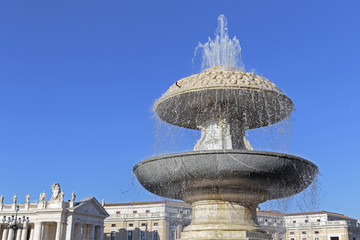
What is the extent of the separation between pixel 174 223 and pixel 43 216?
21353 millimetres

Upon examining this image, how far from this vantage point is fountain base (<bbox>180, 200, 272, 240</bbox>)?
29.1 ft

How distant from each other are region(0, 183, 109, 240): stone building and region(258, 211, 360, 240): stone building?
34.2 m

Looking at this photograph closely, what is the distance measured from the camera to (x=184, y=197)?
973cm

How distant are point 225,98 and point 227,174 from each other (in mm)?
2220

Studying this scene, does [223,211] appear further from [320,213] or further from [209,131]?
[320,213]

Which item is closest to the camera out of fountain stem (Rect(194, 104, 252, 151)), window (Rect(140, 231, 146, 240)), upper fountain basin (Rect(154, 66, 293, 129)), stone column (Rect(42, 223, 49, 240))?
upper fountain basin (Rect(154, 66, 293, 129))

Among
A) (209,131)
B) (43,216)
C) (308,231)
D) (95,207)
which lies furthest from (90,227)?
(209,131)

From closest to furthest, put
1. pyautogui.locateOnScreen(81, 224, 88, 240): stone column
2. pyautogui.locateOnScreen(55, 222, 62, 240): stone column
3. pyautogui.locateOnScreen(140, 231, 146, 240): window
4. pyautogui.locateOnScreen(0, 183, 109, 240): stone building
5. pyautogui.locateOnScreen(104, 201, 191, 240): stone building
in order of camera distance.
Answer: pyautogui.locateOnScreen(55, 222, 62, 240): stone column
pyautogui.locateOnScreen(0, 183, 109, 240): stone building
pyautogui.locateOnScreen(81, 224, 88, 240): stone column
pyautogui.locateOnScreen(104, 201, 191, 240): stone building
pyautogui.locateOnScreen(140, 231, 146, 240): window

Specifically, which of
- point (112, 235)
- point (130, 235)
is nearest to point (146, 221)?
point (130, 235)

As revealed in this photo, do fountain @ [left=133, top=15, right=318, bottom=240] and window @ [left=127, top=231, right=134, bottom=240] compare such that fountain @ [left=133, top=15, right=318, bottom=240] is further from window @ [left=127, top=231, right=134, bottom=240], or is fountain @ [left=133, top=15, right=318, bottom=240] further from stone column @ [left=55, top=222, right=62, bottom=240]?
window @ [left=127, top=231, right=134, bottom=240]

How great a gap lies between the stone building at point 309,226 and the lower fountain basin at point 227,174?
72.9 metres

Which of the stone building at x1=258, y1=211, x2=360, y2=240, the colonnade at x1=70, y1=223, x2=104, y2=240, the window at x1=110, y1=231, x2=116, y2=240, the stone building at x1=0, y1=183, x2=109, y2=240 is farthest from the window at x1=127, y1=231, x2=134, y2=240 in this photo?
the stone building at x1=258, y1=211, x2=360, y2=240

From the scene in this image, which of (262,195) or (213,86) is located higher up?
(213,86)

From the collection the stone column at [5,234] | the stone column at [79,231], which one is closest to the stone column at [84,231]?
the stone column at [79,231]
